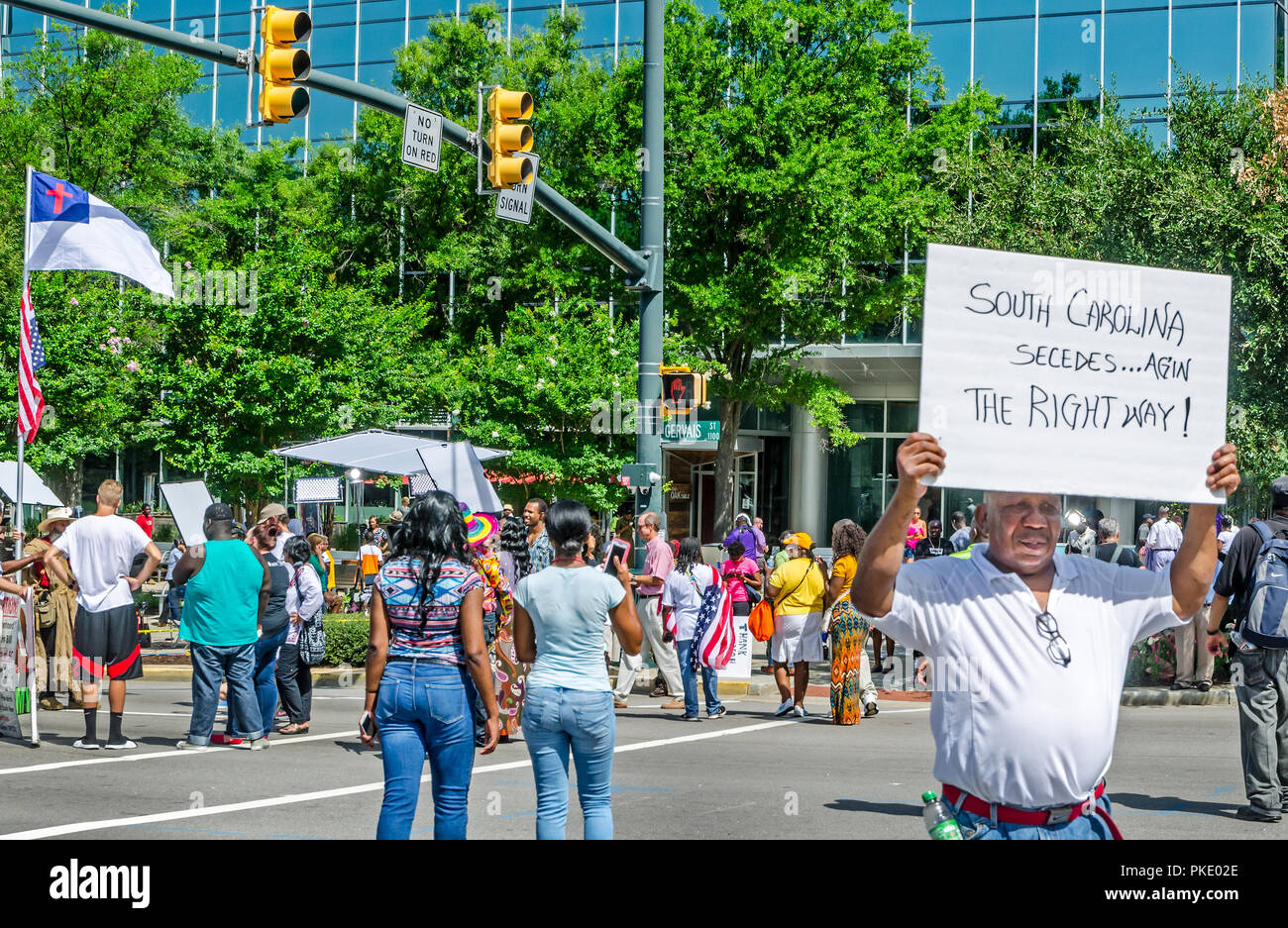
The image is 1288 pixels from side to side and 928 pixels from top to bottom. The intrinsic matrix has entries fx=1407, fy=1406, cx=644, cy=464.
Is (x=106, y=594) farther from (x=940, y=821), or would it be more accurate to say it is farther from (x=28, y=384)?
(x=940, y=821)

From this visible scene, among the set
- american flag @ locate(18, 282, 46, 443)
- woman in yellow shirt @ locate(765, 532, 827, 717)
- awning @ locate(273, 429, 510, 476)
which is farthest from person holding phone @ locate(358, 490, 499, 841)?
american flag @ locate(18, 282, 46, 443)

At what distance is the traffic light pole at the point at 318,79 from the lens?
415 inches

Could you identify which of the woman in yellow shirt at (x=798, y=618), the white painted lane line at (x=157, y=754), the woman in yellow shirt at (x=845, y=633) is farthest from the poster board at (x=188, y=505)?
the woman in yellow shirt at (x=845, y=633)

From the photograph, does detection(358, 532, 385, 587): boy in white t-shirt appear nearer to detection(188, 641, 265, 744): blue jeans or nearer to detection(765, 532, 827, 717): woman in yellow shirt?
detection(765, 532, 827, 717): woman in yellow shirt

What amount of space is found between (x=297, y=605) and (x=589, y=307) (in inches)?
714

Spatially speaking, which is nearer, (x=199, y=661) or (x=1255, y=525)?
(x=1255, y=525)

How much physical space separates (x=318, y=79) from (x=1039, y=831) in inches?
368

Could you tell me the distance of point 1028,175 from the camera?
25.8m

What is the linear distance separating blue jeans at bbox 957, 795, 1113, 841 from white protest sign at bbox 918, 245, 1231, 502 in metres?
0.87

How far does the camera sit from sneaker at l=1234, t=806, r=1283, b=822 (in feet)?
Result: 27.2

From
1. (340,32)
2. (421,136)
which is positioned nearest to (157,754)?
(421,136)
